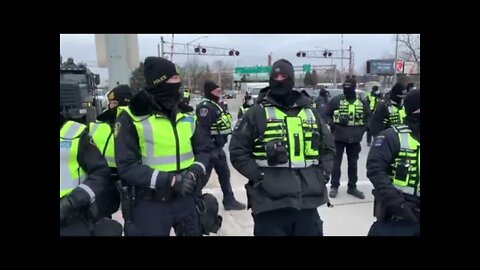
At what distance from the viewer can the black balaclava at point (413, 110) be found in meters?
2.74

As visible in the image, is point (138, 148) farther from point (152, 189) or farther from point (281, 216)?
point (281, 216)

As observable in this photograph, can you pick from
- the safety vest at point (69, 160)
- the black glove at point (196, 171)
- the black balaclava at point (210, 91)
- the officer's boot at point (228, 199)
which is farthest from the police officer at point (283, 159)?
the black balaclava at point (210, 91)

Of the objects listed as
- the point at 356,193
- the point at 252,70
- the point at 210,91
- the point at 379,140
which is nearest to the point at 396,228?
the point at 379,140

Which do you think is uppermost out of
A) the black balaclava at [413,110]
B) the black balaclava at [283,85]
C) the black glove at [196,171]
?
the black balaclava at [283,85]

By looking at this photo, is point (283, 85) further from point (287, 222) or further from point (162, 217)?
point (162, 217)

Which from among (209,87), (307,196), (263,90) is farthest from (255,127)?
(209,87)

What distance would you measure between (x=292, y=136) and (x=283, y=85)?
422mm

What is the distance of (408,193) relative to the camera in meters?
2.76

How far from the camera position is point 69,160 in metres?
2.39

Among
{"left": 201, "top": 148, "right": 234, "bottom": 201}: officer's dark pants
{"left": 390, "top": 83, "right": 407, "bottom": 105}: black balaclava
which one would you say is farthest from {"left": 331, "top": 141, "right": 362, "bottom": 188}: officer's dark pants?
{"left": 201, "top": 148, "right": 234, "bottom": 201}: officer's dark pants

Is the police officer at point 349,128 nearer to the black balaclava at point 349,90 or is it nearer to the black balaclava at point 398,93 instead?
the black balaclava at point 349,90

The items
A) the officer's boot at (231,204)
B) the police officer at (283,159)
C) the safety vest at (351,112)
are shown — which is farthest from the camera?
the safety vest at (351,112)

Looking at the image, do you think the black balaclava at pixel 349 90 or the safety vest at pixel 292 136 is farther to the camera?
the black balaclava at pixel 349 90

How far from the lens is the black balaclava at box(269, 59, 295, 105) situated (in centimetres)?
306
